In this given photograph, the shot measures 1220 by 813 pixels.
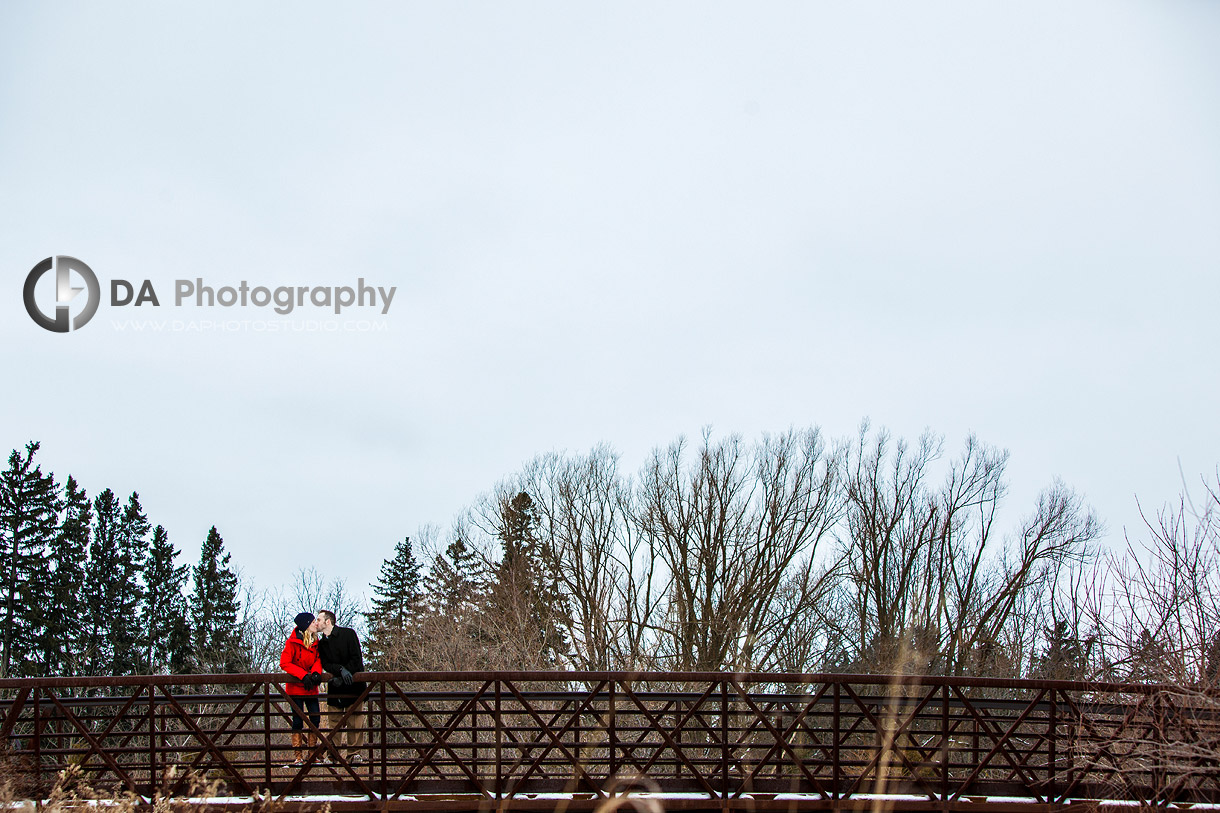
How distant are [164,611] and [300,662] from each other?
40.9m

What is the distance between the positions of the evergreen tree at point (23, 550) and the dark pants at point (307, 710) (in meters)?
34.5

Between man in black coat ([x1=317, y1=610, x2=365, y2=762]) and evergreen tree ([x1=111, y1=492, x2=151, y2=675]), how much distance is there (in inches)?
1425

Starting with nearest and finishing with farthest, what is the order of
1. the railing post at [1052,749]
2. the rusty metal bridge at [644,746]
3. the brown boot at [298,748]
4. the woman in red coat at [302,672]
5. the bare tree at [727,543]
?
the rusty metal bridge at [644,746]
the brown boot at [298,748]
the woman in red coat at [302,672]
the railing post at [1052,749]
the bare tree at [727,543]

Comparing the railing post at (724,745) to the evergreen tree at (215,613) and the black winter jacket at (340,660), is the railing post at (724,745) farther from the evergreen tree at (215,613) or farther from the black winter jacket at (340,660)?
the evergreen tree at (215,613)

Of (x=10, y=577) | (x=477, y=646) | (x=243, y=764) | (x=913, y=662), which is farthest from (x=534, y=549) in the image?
(x=10, y=577)

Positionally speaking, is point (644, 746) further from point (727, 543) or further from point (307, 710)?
point (727, 543)

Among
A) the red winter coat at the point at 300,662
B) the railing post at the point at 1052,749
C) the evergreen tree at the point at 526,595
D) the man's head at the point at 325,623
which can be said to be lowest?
the railing post at the point at 1052,749

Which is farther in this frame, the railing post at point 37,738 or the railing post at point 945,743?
the railing post at point 945,743

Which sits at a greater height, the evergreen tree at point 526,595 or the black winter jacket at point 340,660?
the evergreen tree at point 526,595

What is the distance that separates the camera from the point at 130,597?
4538cm

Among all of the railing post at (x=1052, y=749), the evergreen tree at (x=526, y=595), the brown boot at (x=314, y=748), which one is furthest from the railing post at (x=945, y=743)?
the evergreen tree at (x=526, y=595)

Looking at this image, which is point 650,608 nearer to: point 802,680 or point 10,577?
point 802,680

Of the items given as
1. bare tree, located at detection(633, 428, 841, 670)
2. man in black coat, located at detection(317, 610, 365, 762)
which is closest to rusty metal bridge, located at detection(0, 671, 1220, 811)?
man in black coat, located at detection(317, 610, 365, 762)

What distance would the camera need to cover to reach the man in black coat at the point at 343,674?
10.0 metres
